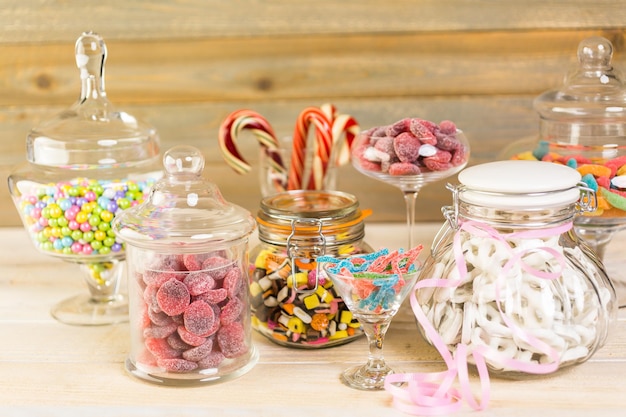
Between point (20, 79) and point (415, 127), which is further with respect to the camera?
point (20, 79)

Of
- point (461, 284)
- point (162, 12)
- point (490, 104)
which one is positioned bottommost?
point (461, 284)

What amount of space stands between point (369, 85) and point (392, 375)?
775mm

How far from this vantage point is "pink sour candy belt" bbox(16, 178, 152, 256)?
121 centimetres

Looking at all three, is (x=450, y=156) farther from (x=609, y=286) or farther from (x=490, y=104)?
(x=490, y=104)

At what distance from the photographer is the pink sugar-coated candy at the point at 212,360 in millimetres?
1021

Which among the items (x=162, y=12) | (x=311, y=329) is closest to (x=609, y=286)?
(x=311, y=329)

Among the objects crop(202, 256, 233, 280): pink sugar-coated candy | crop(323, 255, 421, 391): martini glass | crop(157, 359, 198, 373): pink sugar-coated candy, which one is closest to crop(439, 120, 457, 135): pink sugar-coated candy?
crop(323, 255, 421, 391): martini glass

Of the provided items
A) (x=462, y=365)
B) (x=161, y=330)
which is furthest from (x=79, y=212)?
(x=462, y=365)

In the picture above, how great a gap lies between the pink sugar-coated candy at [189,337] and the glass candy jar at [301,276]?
0.15 m

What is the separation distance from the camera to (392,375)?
98cm

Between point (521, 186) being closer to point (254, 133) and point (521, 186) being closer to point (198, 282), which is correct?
point (198, 282)

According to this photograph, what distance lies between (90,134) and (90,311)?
285mm

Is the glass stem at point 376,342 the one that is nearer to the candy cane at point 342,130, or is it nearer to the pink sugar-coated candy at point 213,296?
the pink sugar-coated candy at point 213,296

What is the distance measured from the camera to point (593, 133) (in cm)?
121
